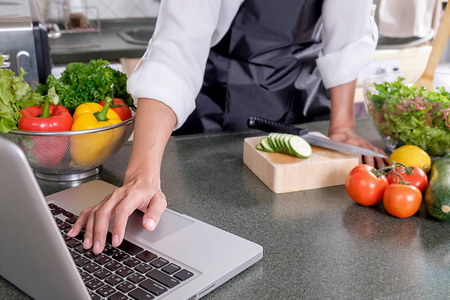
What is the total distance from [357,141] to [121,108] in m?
0.54

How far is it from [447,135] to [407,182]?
21 cm

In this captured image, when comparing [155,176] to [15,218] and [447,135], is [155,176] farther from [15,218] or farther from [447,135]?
[447,135]

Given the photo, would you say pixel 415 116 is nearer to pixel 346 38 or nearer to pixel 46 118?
pixel 346 38

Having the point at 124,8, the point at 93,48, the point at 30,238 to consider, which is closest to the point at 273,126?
the point at 30,238

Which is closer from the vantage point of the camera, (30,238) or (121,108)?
(30,238)

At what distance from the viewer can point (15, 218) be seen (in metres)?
0.48

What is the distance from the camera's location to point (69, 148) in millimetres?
921

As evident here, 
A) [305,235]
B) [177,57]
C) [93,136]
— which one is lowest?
[305,235]

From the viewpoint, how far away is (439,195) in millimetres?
841

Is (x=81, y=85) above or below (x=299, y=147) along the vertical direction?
above

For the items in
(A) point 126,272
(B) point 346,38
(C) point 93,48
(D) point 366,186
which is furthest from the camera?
(C) point 93,48

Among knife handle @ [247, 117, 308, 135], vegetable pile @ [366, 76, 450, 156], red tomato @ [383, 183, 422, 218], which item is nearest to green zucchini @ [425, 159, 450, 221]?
red tomato @ [383, 183, 422, 218]

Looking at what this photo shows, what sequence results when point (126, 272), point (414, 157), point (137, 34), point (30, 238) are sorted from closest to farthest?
point (30, 238), point (126, 272), point (414, 157), point (137, 34)

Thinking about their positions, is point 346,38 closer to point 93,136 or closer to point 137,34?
point 93,136
